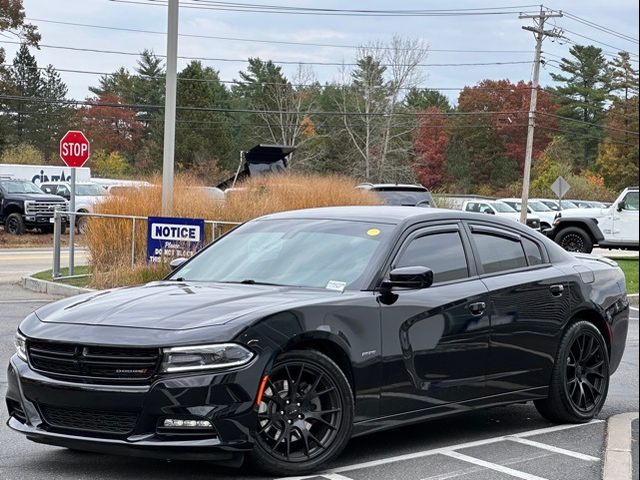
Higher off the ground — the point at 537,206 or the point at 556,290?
the point at 556,290

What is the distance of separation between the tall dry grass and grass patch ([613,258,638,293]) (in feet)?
18.4

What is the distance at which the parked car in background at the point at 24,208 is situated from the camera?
33.7 meters

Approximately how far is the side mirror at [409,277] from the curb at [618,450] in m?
1.40

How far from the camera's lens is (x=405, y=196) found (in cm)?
2606

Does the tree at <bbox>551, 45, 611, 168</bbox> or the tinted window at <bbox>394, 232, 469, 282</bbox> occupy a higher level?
the tree at <bbox>551, 45, 611, 168</bbox>

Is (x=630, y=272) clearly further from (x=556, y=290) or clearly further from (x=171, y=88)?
(x=556, y=290)

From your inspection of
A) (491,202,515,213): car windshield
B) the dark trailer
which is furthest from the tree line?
the dark trailer

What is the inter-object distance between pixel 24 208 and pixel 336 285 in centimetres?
2892

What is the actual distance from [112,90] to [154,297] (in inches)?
3197

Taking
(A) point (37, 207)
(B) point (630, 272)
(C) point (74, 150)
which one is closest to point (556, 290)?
(C) point (74, 150)

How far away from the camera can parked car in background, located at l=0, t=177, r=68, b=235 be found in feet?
111

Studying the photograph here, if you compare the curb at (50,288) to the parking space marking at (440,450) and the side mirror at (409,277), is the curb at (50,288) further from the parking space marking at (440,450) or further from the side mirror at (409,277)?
the side mirror at (409,277)

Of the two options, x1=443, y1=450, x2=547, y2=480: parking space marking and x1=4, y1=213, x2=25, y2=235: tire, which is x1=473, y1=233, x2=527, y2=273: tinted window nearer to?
x1=443, y1=450, x2=547, y2=480: parking space marking

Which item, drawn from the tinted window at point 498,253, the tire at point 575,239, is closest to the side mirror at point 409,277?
the tinted window at point 498,253
